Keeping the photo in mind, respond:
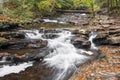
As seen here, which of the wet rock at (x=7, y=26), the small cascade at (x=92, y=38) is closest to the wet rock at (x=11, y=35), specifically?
the wet rock at (x=7, y=26)

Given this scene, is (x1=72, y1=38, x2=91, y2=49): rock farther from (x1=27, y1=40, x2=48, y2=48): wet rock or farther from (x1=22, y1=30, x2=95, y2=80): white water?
(x1=27, y1=40, x2=48, y2=48): wet rock

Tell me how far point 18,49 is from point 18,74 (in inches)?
128

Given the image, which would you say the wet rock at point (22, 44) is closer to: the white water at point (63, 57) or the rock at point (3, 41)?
the rock at point (3, 41)

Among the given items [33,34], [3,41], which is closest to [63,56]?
[3,41]

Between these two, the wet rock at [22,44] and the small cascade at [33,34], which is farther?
the small cascade at [33,34]

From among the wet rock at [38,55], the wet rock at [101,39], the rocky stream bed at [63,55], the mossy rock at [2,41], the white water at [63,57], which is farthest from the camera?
the wet rock at [101,39]

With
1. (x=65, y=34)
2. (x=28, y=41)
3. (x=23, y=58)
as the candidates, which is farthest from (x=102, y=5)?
(x=23, y=58)

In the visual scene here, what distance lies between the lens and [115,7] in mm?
29469

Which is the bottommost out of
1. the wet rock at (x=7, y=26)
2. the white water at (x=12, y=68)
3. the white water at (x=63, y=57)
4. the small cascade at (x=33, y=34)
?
the white water at (x=63, y=57)

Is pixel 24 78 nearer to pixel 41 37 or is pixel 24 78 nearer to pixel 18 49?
pixel 18 49

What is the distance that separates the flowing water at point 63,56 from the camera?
1055cm

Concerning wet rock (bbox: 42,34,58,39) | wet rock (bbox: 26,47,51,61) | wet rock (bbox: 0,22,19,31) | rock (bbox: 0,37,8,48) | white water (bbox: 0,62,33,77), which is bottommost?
white water (bbox: 0,62,33,77)

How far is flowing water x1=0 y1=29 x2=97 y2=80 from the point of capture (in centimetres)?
1055

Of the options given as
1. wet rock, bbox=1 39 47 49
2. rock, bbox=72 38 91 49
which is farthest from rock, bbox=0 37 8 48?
rock, bbox=72 38 91 49
